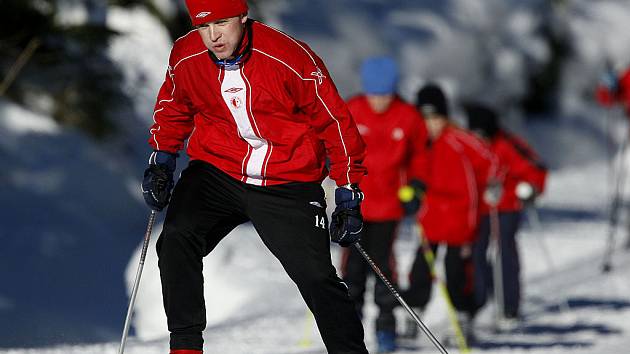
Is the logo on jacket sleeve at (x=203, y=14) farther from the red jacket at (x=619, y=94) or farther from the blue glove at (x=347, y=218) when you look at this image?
the red jacket at (x=619, y=94)

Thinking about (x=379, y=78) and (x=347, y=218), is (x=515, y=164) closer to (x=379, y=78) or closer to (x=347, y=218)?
(x=379, y=78)

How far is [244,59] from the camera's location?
4.98m

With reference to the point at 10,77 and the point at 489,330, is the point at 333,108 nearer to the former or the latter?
the point at 489,330

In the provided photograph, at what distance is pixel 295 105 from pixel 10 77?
22.2 feet

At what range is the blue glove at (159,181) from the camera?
207 inches

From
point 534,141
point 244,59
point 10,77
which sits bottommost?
point 244,59

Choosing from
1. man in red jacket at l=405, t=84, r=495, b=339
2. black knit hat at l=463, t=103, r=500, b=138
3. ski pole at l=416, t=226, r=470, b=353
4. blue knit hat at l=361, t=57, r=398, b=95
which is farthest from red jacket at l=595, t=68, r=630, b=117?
blue knit hat at l=361, t=57, r=398, b=95

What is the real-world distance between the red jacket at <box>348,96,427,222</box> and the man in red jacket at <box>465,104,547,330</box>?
1.62 m

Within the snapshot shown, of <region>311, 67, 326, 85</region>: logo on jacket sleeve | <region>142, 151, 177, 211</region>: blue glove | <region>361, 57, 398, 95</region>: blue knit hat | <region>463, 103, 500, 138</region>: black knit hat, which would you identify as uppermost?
<region>463, 103, 500, 138</region>: black knit hat

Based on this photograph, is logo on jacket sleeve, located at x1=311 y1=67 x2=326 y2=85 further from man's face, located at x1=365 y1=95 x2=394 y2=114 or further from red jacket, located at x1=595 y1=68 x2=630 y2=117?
red jacket, located at x1=595 y1=68 x2=630 y2=117

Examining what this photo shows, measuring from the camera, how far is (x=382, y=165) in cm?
794

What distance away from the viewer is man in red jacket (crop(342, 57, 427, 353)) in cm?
787

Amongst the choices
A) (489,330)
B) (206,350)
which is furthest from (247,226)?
(206,350)

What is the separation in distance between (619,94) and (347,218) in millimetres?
8568
